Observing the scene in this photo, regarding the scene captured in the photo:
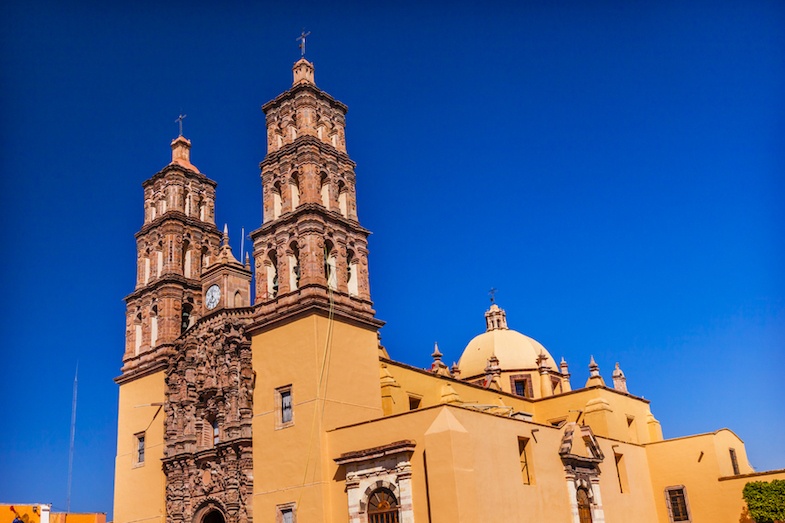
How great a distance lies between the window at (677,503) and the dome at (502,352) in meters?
11.8

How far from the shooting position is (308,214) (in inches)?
1252

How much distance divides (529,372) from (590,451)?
15570 millimetres

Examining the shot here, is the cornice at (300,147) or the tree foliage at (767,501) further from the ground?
the cornice at (300,147)

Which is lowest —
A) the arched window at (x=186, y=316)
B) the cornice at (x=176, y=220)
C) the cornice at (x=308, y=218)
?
the arched window at (x=186, y=316)

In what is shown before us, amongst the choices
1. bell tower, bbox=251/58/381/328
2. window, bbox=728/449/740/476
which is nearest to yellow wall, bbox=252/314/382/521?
bell tower, bbox=251/58/381/328

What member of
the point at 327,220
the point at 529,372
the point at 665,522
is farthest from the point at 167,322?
the point at 665,522

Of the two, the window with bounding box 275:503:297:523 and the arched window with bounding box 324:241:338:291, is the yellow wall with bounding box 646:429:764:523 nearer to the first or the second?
the arched window with bounding box 324:241:338:291

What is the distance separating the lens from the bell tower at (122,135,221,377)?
1473 inches

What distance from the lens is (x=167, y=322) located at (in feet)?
121

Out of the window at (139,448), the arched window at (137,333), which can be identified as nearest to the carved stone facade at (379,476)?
the window at (139,448)

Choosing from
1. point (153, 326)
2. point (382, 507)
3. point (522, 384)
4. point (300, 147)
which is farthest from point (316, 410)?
point (522, 384)

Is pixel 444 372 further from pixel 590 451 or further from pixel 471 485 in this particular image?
pixel 471 485

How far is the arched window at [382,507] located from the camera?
84.7 feet

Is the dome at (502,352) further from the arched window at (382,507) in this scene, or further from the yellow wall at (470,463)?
the arched window at (382,507)
